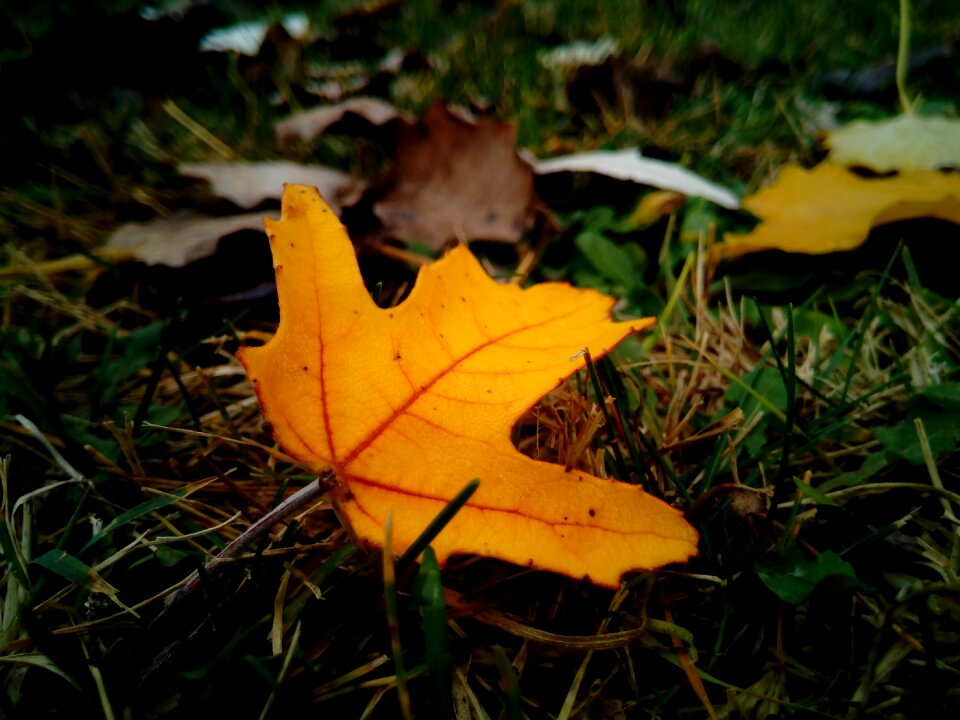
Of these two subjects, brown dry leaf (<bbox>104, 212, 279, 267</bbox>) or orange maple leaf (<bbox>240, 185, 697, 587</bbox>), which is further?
brown dry leaf (<bbox>104, 212, 279, 267</bbox>)

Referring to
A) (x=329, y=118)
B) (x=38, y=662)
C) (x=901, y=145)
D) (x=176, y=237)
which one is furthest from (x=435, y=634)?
(x=901, y=145)

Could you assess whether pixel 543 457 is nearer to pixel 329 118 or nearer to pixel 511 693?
pixel 511 693

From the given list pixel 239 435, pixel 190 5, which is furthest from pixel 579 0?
pixel 239 435

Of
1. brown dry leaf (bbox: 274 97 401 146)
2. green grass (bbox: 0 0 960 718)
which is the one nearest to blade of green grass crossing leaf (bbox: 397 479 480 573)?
green grass (bbox: 0 0 960 718)

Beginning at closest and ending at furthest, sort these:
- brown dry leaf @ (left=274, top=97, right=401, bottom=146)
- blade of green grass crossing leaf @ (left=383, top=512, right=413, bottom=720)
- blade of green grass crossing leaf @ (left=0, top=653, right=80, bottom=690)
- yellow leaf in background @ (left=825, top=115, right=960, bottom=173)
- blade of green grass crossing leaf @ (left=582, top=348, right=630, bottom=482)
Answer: blade of green grass crossing leaf @ (left=383, top=512, right=413, bottom=720), blade of green grass crossing leaf @ (left=0, top=653, right=80, bottom=690), blade of green grass crossing leaf @ (left=582, top=348, right=630, bottom=482), yellow leaf in background @ (left=825, top=115, right=960, bottom=173), brown dry leaf @ (left=274, top=97, right=401, bottom=146)

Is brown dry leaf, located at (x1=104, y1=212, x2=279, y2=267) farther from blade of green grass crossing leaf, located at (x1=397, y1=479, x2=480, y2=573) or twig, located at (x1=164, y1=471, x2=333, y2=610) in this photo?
blade of green grass crossing leaf, located at (x1=397, y1=479, x2=480, y2=573)

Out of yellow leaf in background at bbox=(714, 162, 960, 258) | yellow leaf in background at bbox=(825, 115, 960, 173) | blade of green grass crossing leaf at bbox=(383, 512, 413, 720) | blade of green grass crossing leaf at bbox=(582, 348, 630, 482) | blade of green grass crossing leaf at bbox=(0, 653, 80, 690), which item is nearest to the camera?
blade of green grass crossing leaf at bbox=(383, 512, 413, 720)

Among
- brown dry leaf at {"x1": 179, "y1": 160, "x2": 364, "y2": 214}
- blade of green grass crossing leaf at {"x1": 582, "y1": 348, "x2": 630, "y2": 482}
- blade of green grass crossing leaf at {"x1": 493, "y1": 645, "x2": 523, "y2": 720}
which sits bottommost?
blade of green grass crossing leaf at {"x1": 493, "y1": 645, "x2": 523, "y2": 720}
